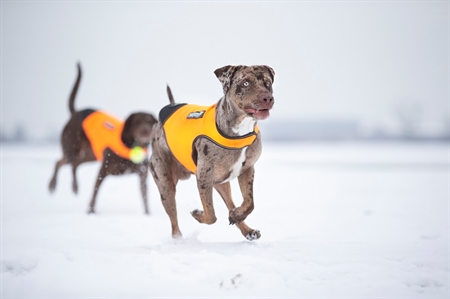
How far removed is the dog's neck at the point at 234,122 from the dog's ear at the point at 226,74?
143 millimetres

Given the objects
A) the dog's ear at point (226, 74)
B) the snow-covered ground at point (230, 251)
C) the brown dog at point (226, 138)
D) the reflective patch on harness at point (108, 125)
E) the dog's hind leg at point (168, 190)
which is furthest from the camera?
the reflective patch on harness at point (108, 125)

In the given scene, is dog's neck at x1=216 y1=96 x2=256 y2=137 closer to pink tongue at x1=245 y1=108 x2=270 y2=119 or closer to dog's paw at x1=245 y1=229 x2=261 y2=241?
pink tongue at x1=245 y1=108 x2=270 y2=119

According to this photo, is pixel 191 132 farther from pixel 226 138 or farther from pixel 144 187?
pixel 144 187

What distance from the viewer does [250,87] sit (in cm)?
445

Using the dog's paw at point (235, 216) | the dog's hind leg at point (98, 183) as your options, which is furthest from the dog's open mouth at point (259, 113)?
the dog's hind leg at point (98, 183)

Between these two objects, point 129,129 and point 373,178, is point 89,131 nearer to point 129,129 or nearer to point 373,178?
point 129,129

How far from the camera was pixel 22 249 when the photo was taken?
4836 millimetres

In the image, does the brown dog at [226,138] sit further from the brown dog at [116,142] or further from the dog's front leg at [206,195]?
the brown dog at [116,142]

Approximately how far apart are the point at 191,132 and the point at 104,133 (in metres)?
4.07

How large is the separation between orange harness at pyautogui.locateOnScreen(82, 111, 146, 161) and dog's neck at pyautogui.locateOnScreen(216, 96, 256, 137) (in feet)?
13.1

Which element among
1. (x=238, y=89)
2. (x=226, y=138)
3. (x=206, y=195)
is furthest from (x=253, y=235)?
(x=238, y=89)

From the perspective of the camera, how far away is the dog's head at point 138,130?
8.41 metres

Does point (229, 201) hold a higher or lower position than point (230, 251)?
higher

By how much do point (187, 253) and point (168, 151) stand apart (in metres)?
1.31
